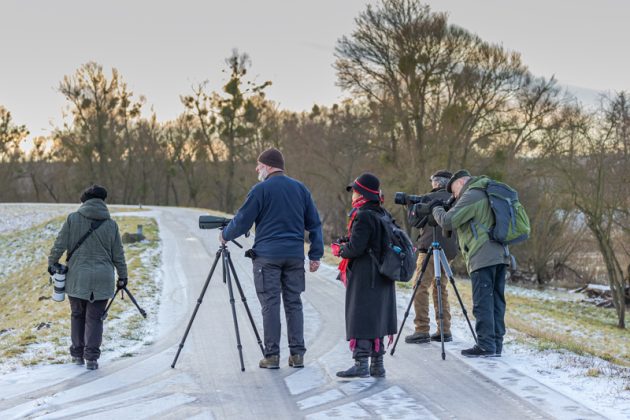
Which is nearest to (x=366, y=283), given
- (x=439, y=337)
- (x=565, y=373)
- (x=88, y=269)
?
(x=565, y=373)

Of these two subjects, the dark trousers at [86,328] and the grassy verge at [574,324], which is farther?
the grassy verge at [574,324]

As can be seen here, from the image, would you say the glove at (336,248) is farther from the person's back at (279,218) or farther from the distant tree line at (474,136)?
the distant tree line at (474,136)

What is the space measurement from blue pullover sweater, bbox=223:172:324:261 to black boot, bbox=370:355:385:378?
3.98 ft

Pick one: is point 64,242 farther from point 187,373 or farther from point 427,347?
point 427,347

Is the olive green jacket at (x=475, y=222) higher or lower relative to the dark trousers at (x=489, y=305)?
higher

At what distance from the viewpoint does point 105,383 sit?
8180 mm

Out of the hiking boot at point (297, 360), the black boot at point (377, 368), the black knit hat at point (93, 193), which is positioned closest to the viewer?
the black boot at point (377, 368)

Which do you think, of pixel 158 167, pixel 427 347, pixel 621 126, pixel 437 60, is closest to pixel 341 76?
pixel 437 60

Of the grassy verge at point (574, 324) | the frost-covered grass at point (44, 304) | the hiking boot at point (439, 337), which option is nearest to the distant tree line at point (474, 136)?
the grassy verge at point (574, 324)

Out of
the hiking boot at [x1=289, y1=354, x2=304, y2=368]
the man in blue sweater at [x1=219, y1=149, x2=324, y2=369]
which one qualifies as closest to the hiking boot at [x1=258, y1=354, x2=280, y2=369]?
the man in blue sweater at [x1=219, y1=149, x2=324, y2=369]

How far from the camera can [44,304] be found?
1817cm

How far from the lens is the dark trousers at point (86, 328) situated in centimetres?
905

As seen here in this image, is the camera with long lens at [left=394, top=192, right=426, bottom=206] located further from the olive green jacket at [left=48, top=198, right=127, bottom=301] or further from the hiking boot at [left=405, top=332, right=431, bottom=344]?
the olive green jacket at [left=48, top=198, right=127, bottom=301]

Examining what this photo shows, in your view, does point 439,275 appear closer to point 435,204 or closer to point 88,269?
point 435,204
